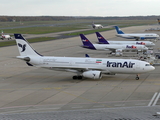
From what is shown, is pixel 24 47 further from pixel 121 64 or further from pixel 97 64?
pixel 121 64

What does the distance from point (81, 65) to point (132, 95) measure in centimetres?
1275

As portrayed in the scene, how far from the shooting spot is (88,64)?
4616cm

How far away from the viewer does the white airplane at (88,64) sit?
43981 mm

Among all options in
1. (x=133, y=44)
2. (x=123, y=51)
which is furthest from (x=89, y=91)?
(x=133, y=44)

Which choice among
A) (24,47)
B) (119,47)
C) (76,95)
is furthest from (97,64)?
(119,47)

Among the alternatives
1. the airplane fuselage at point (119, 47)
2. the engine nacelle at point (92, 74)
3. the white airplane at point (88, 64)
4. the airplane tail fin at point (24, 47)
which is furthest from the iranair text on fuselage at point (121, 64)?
the airplane fuselage at point (119, 47)

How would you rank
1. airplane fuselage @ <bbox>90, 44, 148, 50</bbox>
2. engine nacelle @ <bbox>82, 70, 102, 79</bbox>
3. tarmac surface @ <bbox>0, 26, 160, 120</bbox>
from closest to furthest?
1. tarmac surface @ <bbox>0, 26, 160, 120</bbox>
2. engine nacelle @ <bbox>82, 70, 102, 79</bbox>
3. airplane fuselage @ <bbox>90, 44, 148, 50</bbox>

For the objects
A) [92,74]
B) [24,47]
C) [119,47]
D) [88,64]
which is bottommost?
[92,74]

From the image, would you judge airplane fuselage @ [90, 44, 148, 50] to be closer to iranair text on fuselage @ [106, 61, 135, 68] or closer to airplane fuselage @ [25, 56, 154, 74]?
airplane fuselage @ [25, 56, 154, 74]

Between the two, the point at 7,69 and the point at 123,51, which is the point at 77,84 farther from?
the point at 123,51

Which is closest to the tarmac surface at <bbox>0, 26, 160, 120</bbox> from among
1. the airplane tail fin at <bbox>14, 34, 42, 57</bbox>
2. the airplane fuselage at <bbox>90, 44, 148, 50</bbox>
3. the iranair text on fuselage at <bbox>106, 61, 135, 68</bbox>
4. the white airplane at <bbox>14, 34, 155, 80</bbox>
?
the white airplane at <bbox>14, 34, 155, 80</bbox>

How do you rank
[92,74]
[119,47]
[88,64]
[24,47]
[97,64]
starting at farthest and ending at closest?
[119,47] → [24,47] → [88,64] → [97,64] → [92,74]

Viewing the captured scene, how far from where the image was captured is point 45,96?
36250 mm

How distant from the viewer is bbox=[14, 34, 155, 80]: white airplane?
4398cm
